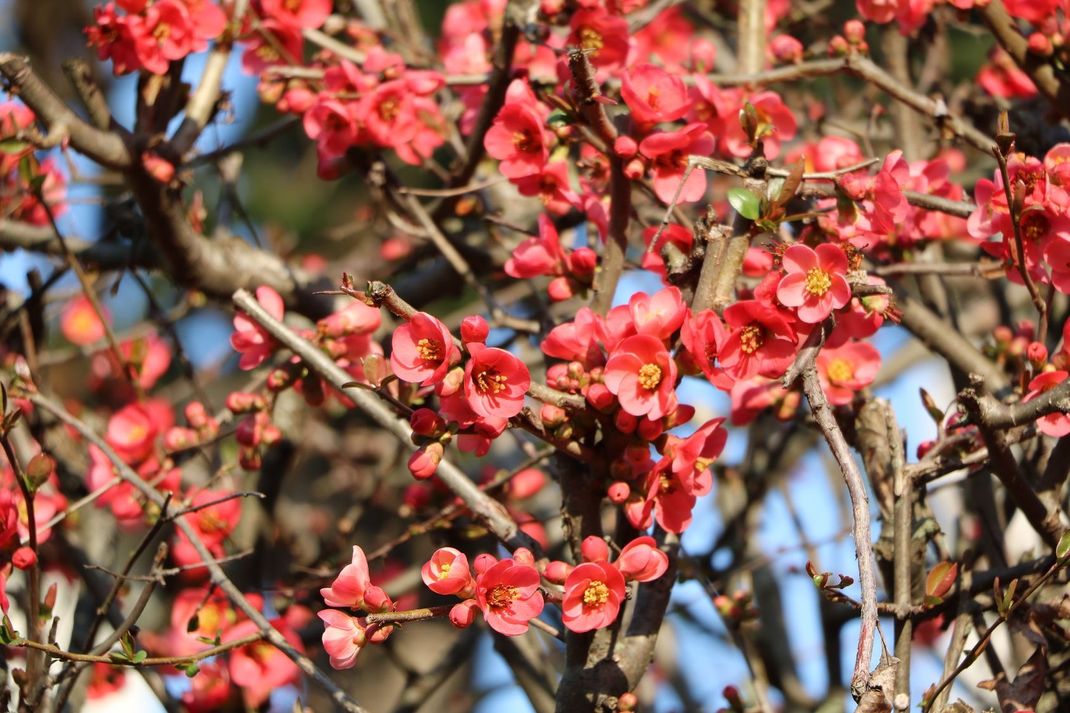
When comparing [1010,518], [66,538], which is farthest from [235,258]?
[1010,518]

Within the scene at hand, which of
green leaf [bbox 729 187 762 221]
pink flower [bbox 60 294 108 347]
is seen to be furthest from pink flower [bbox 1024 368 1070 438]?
pink flower [bbox 60 294 108 347]

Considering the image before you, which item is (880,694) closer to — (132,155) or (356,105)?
(356,105)

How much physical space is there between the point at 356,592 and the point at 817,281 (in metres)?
0.81

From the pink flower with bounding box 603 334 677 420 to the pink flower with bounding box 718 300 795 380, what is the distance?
0.10 m

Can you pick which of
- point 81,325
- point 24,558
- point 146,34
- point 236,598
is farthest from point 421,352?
point 81,325

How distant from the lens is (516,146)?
205 centimetres

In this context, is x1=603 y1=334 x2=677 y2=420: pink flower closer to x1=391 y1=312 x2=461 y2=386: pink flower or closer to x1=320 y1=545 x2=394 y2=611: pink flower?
x1=391 y1=312 x2=461 y2=386: pink flower

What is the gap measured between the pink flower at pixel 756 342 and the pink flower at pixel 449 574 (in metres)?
0.48

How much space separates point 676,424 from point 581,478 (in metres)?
0.22

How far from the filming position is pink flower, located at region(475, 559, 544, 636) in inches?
61.6

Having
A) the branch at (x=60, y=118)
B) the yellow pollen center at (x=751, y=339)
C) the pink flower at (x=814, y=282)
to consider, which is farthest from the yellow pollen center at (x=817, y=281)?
the branch at (x=60, y=118)

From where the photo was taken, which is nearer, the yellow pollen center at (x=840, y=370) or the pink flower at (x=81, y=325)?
the yellow pollen center at (x=840, y=370)

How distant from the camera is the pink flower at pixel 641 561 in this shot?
164 centimetres

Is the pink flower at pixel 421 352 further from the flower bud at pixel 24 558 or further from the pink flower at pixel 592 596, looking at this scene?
the flower bud at pixel 24 558
